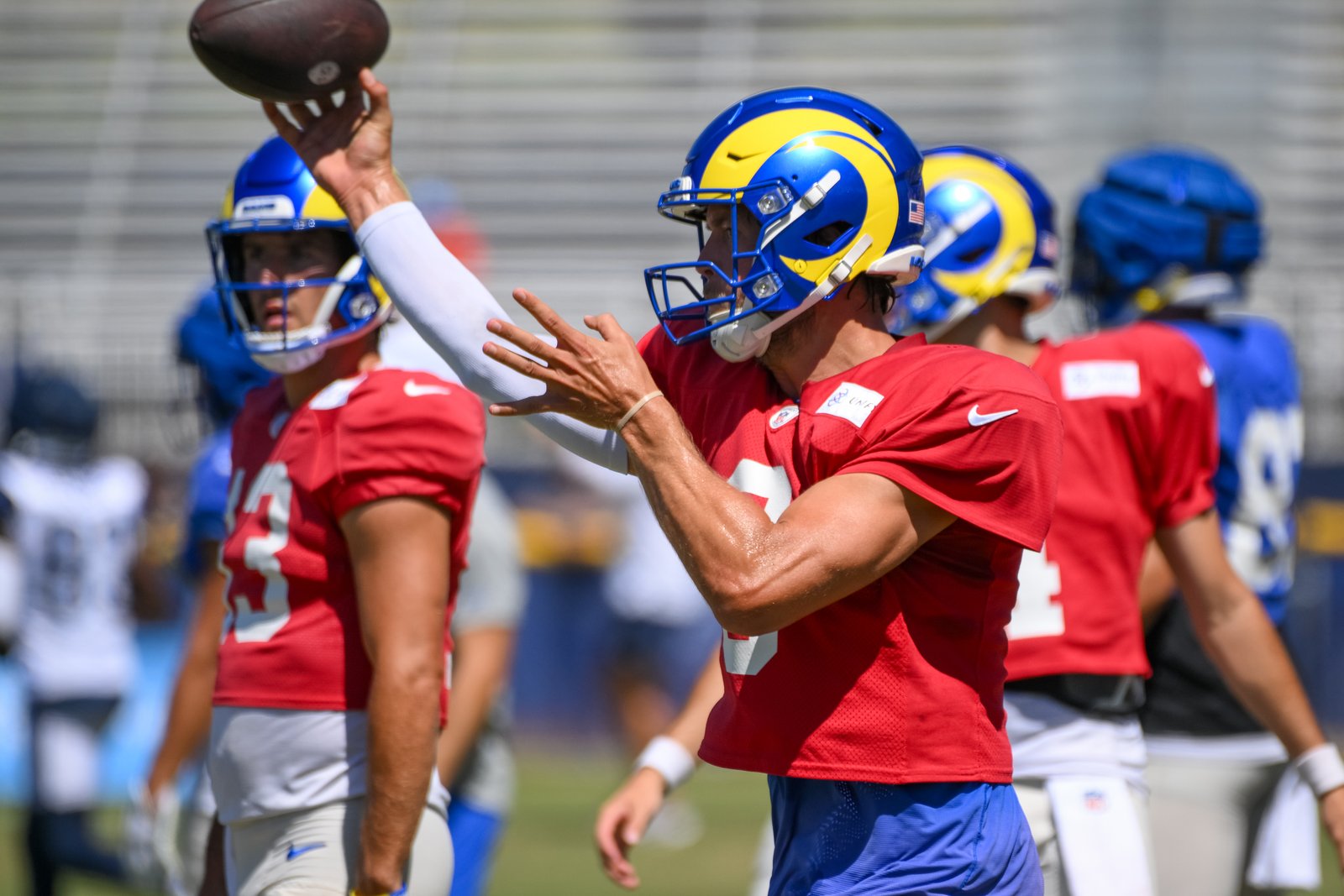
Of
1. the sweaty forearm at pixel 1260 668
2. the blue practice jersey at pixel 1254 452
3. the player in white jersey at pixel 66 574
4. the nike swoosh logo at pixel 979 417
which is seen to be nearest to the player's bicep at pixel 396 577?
the nike swoosh logo at pixel 979 417

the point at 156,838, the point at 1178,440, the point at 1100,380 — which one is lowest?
the point at 156,838

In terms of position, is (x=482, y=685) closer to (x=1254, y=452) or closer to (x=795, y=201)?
(x=1254, y=452)

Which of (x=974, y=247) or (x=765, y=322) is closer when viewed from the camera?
(x=765, y=322)

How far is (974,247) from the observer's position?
11.5 feet

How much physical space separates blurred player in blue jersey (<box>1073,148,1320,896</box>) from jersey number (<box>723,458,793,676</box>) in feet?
4.94

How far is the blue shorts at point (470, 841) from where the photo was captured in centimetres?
429

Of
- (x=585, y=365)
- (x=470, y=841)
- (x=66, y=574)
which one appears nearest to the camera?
(x=585, y=365)

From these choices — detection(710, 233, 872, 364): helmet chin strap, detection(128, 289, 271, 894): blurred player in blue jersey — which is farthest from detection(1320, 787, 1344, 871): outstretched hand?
detection(128, 289, 271, 894): blurred player in blue jersey

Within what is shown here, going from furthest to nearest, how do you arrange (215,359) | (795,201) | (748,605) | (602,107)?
(602,107)
(215,359)
(795,201)
(748,605)

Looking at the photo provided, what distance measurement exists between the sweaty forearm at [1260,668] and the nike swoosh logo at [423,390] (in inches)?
61.2

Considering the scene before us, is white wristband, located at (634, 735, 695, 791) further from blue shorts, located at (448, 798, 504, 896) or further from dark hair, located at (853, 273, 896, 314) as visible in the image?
blue shorts, located at (448, 798, 504, 896)

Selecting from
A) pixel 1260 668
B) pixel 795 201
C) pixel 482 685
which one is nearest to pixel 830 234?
pixel 795 201

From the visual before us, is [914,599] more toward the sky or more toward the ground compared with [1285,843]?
more toward the sky

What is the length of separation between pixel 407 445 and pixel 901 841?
3.47 ft
